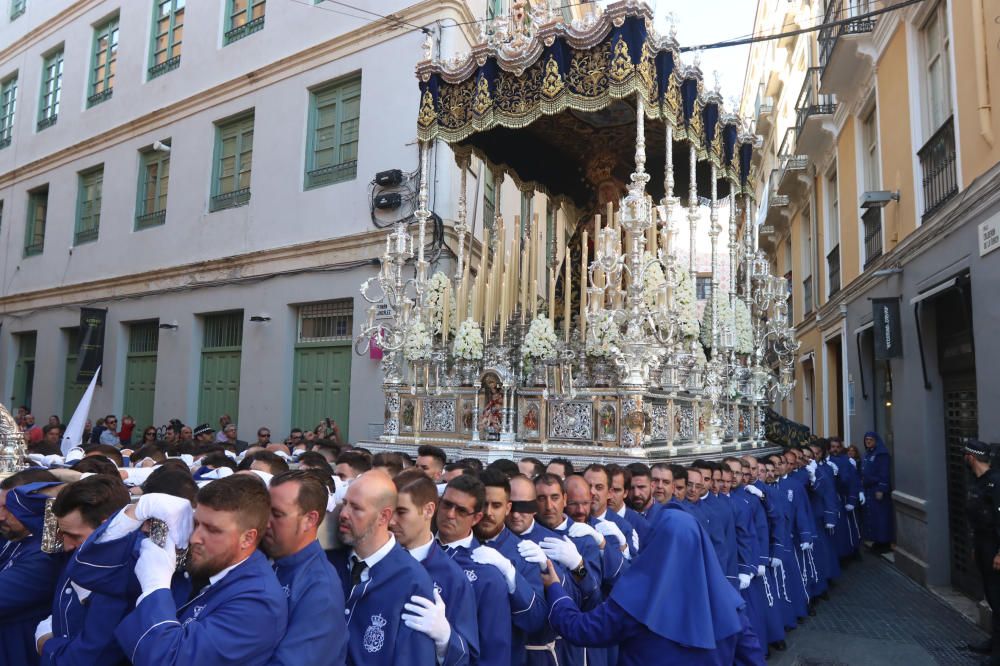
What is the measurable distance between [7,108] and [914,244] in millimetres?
24163

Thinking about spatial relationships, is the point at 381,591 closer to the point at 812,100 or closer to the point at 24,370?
the point at 812,100

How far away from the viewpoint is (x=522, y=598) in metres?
3.32

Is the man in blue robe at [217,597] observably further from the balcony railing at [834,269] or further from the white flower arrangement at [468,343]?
the balcony railing at [834,269]

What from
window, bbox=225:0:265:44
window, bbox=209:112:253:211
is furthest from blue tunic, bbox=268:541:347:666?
window, bbox=225:0:265:44

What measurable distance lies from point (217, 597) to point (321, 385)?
36.3ft

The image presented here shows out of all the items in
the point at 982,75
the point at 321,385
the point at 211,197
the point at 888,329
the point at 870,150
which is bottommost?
the point at 321,385

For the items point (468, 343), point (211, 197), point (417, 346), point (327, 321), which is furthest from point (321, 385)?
point (211, 197)

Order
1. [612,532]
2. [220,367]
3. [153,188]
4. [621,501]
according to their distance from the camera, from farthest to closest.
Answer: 1. [153,188]
2. [220,367]
3. [621,501]
4. [612,532]

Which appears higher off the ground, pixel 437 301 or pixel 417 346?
pixel 437 301

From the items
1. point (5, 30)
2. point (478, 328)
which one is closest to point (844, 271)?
point (478, 328)

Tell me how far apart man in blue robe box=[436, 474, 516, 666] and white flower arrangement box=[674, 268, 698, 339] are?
628cm

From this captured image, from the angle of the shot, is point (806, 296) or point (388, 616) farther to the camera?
point (806, 296)

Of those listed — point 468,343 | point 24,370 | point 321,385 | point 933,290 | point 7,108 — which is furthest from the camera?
point 7,108

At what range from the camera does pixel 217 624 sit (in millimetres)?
2297
